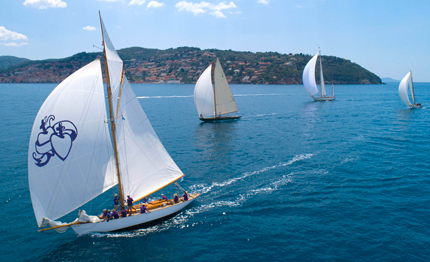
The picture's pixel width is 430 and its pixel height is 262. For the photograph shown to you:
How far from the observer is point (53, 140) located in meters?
18.7

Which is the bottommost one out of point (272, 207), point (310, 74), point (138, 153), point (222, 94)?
point (272, 207)

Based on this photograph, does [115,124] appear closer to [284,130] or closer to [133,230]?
[133,230]

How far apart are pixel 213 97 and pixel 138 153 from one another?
4640cm

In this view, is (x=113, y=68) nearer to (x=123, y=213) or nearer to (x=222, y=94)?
(x=123, y=213)

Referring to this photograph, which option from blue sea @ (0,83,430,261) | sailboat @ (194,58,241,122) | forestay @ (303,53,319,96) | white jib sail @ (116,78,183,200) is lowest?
blue sea @ (0,83,430,261)

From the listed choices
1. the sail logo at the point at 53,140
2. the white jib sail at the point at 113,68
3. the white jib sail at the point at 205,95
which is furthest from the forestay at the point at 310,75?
the sail logo at the point at 53,140

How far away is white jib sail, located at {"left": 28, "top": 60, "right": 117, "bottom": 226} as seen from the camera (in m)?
18.4

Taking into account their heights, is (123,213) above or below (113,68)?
below

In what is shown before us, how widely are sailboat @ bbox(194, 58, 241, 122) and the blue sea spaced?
20.1 metres

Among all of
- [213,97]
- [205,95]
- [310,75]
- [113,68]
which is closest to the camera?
[113,68]

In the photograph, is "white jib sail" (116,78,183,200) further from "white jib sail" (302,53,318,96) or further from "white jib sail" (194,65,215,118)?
"white jib sail" (302,53,318,96)

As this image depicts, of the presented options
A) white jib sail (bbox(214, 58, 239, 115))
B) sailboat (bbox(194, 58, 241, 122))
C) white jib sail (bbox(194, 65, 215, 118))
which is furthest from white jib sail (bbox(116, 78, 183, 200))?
white jib sail (bbox(214, 58, 239, 115))

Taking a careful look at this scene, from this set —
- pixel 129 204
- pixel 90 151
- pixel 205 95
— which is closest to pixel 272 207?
pixel 129 204

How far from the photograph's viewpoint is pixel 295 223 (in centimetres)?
2323
